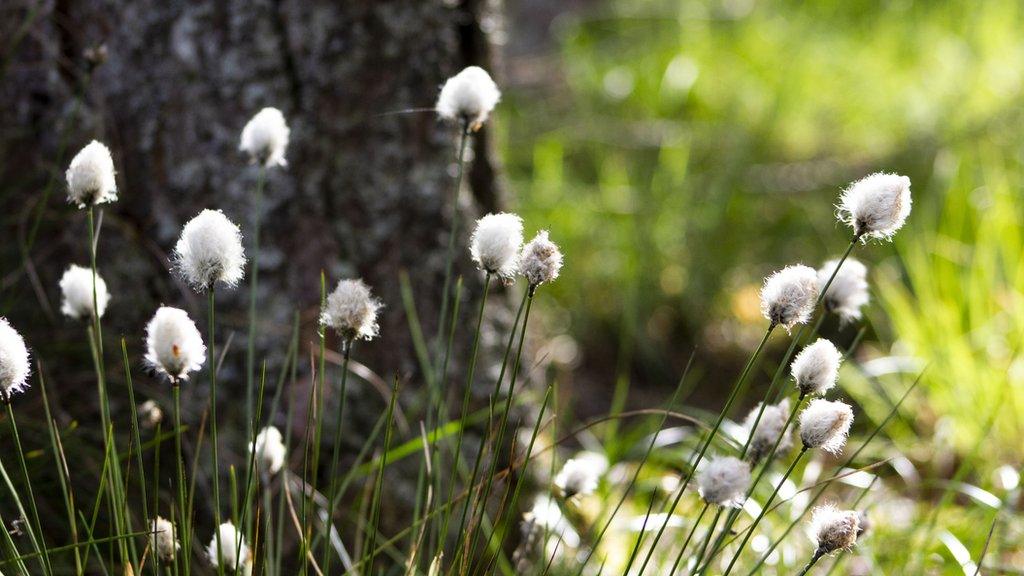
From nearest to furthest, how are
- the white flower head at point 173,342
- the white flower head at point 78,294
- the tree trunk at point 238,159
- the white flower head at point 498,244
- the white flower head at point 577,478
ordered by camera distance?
the white flower head at point 173,342
the white flower head at point 498,244
the white flower head at point 78,294
the white flower head at point 577,478
the tree trunk at point 238,159

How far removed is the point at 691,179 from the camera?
3488 mm

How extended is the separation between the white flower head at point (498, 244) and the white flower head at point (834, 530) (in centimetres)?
37

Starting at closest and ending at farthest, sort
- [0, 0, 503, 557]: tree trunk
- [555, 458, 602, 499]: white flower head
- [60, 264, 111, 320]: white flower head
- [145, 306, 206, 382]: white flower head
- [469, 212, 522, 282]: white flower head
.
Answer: [145, 306, 206, 382]: white flower head → [469, 212, 522, 282]: white flower head → [60, 264, 111, 320]: white flower head → [555, 458, 602, 499]: white flower head → [0, 0, 503, 557]: tree trunk

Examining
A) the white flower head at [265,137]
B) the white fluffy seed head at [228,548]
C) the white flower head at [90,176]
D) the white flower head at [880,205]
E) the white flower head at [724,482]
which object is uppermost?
the white flower head at [265,137]

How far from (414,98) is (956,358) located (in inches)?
55.5

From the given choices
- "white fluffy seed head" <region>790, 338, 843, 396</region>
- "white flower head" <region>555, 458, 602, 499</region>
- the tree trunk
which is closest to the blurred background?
the tree trunk

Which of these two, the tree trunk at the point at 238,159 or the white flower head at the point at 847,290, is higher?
the tree trunk at the point at 238,159

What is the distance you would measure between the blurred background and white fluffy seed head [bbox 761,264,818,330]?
0.32ft

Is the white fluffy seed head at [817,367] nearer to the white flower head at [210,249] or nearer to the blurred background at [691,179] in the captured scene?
the blurred background at [691,179]

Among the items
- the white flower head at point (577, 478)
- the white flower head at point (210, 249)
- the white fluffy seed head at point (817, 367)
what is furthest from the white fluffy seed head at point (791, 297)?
the white flower head at point (210, 249)

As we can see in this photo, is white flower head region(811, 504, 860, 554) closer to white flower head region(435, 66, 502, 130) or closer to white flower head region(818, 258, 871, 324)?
white flower head region(818, 258, 871, 324)

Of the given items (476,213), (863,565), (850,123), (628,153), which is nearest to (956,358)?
(863,565)

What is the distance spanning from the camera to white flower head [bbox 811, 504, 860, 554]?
0.89m

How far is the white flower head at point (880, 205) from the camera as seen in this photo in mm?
905
